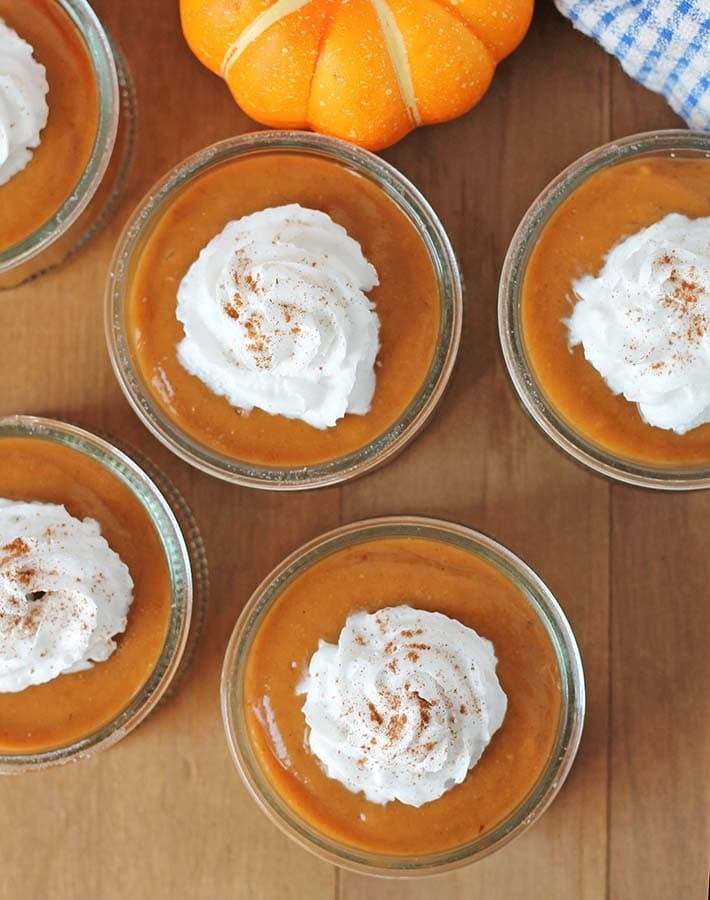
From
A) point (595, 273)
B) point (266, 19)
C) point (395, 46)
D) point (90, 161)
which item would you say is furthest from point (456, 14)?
point (90, 161)

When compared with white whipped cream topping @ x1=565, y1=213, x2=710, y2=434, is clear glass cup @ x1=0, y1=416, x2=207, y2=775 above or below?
below

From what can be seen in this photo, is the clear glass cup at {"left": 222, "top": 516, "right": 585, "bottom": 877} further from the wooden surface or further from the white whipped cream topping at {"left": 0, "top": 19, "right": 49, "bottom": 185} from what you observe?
the white whipped cream topping at {"left": 0, "top": 19, "right": 49, "bottom": 185}

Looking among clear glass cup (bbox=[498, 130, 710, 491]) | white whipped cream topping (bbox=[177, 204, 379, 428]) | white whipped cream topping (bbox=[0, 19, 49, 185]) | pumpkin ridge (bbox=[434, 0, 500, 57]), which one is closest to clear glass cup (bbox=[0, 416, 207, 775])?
white whipped cream topping (bbox=[177, 204, 379, 428])

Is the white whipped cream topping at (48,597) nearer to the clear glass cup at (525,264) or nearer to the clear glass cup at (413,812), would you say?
the clear glass cup at (413,812)

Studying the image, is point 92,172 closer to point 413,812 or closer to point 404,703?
point 404,703

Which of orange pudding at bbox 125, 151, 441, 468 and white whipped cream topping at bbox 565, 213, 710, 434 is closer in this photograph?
white whipped cream topping at bbox 565, 213, 710, 434

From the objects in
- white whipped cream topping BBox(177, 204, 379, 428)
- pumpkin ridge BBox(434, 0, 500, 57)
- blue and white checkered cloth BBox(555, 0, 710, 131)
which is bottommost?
white whipped cream topping BBox(177, 204, 379, 428)

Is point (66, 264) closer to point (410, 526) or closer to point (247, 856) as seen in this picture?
point (410, 526)

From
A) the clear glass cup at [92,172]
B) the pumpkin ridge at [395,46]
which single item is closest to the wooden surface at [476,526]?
the clear glass cup at [92,172]
